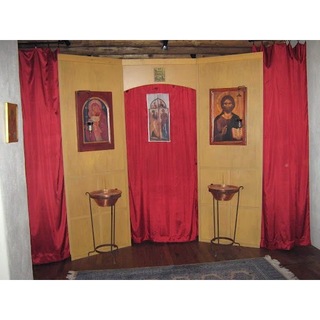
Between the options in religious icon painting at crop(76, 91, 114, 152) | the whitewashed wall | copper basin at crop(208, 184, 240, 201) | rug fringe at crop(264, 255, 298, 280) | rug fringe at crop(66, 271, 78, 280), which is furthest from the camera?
religious icon painting at crop(76, 91, 114, 152)

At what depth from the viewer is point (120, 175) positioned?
484cm

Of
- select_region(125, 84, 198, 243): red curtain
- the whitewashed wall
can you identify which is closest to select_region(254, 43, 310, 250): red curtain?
select_region(125, 84, 198, 243): red curtain

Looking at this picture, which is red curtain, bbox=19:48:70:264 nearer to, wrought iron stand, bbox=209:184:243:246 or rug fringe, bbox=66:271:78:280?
rug fringe, bbox=66:271:78:280

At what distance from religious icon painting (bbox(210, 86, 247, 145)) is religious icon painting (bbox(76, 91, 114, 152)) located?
150 cm

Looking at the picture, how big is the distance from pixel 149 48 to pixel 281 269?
3583 mm

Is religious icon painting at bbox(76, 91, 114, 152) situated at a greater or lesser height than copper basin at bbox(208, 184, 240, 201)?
greater

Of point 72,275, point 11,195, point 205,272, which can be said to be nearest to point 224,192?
point 205,272

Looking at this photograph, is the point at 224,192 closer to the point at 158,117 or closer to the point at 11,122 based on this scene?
the point at 158,117

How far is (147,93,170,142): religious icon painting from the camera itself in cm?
503

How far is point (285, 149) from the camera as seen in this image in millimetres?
4574

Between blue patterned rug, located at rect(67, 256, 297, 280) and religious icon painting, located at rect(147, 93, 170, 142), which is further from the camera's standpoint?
religious icon painting, located at rect(147, 93, 170, 142)

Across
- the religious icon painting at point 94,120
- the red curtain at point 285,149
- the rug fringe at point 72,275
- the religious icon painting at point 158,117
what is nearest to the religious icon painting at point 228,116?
the red curtain at point 285,149

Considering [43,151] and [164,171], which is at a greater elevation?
[43,151]
